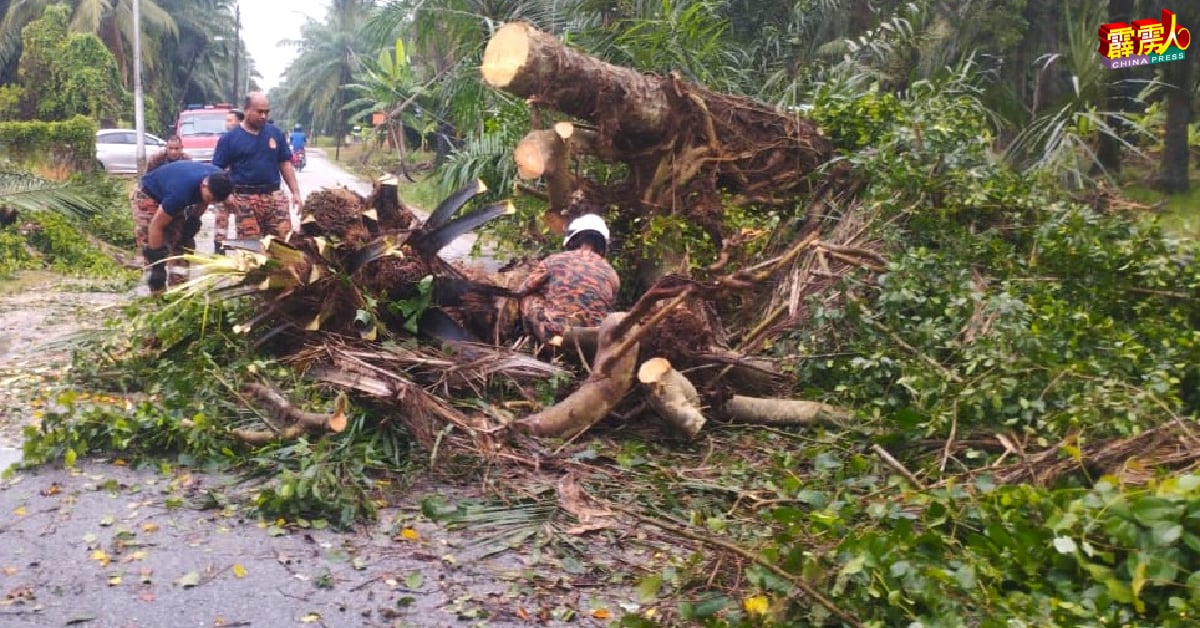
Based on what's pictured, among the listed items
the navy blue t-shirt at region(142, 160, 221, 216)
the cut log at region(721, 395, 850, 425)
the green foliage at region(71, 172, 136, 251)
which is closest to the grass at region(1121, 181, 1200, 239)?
the cut log at region(721, 395, 850, 425)

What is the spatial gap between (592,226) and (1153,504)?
13.7ft

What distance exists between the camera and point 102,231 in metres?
12.4

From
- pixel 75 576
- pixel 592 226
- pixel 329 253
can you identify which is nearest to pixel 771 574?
pixel 75 576

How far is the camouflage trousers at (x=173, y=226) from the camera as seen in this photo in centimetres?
788

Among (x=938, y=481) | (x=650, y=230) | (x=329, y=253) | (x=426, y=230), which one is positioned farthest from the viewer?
(x=650, y=230)

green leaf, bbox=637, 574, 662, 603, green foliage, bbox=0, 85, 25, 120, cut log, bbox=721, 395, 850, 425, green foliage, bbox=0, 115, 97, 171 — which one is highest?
green foliage, bbox=0, 85, 25, 120

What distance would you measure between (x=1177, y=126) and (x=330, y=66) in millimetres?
45773

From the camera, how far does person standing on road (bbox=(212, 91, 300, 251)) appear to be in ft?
25.4

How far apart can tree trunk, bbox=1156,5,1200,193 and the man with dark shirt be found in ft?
32.9

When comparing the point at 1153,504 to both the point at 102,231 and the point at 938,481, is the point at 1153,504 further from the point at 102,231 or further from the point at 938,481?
the point at 102,231

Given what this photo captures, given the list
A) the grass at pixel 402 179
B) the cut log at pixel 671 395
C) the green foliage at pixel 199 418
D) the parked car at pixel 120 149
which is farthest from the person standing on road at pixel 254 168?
the parked car at pixel 120 149

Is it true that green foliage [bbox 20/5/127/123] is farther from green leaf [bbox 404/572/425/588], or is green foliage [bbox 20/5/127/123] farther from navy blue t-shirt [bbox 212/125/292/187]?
green leaf [bbox 404/572/425/588]

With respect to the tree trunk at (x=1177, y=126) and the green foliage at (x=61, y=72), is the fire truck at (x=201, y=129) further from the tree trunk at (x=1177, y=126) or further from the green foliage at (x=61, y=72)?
the tree trunk at (x=1177, y=126)

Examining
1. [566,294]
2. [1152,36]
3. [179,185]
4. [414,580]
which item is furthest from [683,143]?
[1152,36]
